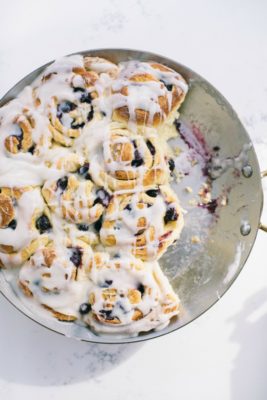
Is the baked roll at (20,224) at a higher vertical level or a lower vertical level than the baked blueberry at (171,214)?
lower

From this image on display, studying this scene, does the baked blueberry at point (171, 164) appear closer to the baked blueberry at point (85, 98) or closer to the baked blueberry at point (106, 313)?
the baked blueberry at point (85, 98)

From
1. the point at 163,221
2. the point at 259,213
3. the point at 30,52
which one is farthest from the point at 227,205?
the point at 30,52

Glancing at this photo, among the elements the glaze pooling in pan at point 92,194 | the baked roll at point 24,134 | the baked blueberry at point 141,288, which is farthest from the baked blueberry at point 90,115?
the baked blueberry at point 141,288

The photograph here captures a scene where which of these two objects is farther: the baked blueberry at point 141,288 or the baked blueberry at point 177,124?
the baked blueberry at point 177,124

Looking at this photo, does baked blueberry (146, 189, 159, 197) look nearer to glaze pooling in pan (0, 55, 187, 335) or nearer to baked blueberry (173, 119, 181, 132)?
glaze pooling in pan (0, 55, 187, 335)

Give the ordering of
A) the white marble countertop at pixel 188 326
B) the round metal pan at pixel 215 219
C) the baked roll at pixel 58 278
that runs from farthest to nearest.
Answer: the white marble countertop at pixel 188 326 → the round metal pan at pixel 215 219 → the baked roll at pixel 58 278

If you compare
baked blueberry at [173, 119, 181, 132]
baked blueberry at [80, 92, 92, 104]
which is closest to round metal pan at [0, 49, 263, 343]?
baked blueberry at [173, 119, 181, 132]

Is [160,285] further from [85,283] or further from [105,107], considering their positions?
[105,107]

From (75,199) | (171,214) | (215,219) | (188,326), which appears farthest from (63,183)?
(188,326)
